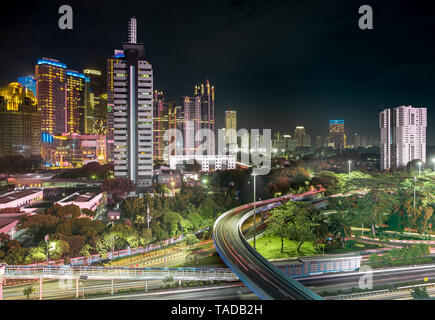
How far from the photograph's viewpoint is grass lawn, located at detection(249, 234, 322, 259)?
6.53 m

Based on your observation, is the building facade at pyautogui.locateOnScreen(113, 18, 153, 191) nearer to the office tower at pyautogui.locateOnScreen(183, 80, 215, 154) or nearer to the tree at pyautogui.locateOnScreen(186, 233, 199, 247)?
the tree at pyautogui.locateOnScreen(186, 233, 199, 247)

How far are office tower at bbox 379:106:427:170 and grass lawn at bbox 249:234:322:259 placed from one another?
1219 centimetres

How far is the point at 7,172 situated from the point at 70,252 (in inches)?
646

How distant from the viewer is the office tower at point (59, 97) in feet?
94.8

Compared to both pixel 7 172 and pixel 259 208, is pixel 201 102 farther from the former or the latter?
pixel 259 208

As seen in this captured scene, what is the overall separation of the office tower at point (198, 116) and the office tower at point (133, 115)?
1528 cm

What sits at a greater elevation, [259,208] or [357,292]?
[259,208]

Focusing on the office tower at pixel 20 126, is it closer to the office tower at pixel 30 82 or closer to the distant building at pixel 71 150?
the distant building at pixel 71 150

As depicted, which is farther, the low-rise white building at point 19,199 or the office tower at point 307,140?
the office tower at point 307,140

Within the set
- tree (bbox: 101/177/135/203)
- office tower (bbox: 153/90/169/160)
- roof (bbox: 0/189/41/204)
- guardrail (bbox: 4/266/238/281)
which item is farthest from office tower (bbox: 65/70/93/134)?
guardrail (bbox: 4/266/238/281)

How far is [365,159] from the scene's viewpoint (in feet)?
85.9

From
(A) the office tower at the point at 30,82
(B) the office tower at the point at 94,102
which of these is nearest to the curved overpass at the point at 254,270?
(A) the office tower at the point at 30,82
